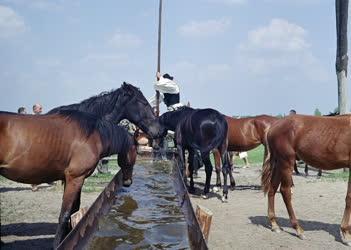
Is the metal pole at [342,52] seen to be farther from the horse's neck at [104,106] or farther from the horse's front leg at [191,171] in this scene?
the horse's neck at [104,106]

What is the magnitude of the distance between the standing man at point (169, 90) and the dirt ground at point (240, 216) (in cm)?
269

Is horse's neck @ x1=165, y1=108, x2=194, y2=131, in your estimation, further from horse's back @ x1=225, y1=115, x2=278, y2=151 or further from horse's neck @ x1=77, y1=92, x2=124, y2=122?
horse's neck @ x1=77, y1=92, x2=124, y2=122

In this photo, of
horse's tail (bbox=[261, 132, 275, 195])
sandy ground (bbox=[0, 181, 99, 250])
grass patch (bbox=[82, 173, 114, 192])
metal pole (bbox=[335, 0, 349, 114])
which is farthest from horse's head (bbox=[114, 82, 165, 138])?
metal pole (bbox=[335, 0, 349, 114])

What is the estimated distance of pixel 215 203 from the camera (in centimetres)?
908

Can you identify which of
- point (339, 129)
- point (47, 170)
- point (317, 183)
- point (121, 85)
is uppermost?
point (121, 85)

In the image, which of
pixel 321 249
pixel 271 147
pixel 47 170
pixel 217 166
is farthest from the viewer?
pixel 217 166

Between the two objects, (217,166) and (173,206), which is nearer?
(173,206)

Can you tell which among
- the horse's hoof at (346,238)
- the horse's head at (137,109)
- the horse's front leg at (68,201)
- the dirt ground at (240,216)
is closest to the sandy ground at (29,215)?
the dirt ground at (240,216)

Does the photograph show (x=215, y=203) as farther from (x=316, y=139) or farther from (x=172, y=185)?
(x=316, y=139)

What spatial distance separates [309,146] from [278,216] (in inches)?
76.0

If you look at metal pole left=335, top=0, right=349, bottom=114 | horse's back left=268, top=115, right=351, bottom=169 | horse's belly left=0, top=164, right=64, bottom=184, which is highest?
metal pole left=335, top=0, right=349, bottom=114

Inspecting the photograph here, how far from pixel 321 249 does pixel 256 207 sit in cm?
295

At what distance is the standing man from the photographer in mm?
12211

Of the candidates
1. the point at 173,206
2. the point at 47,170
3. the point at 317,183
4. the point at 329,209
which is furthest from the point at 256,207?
the point at 47,170
